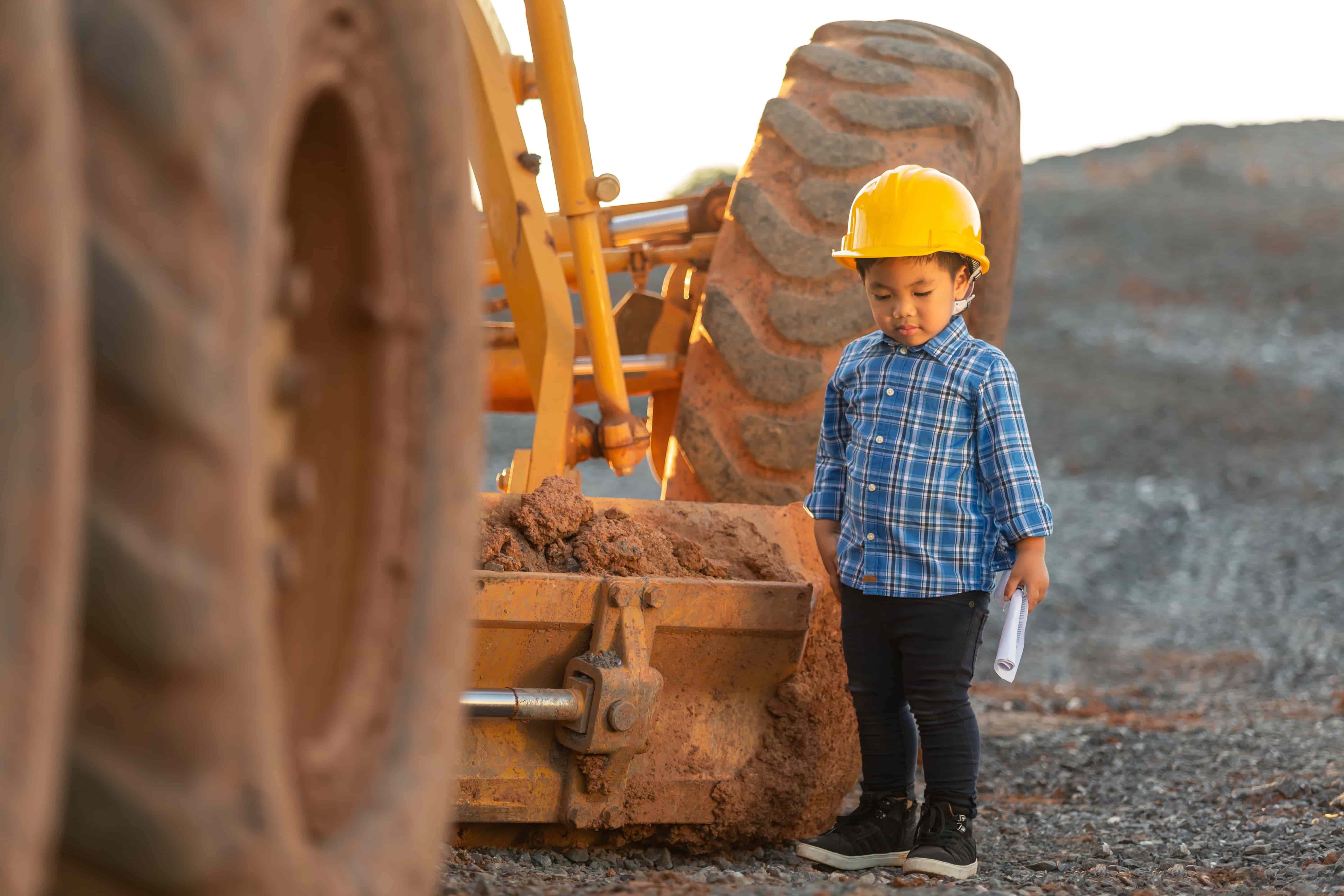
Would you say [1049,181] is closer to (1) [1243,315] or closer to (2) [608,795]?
(1) [1243,315]

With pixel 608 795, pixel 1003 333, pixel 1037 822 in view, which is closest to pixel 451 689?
pixel 608 795

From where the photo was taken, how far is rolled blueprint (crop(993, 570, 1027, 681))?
2898 mm

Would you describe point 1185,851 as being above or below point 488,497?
below

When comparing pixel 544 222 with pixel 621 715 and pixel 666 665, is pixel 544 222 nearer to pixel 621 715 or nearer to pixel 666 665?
pixel 666 665

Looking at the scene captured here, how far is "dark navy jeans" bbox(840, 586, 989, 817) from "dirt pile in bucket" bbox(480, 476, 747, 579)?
1.25 ft

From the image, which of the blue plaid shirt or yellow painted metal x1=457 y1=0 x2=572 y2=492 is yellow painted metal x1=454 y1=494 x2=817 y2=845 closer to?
the blue plaid shirt

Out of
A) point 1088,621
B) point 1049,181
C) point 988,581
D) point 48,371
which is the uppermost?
point 1049,181

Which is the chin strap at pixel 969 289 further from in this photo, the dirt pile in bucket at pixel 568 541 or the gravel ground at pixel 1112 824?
the gravel ground at pixel 1112 824

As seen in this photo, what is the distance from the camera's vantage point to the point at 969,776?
2986 millimetres

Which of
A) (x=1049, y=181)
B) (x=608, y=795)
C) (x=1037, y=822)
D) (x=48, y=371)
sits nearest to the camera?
(x=48, y=371)

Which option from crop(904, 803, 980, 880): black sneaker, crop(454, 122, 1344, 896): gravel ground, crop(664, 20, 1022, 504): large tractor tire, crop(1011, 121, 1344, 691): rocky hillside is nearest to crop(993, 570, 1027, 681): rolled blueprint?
crop(904, 803, 980, 880): black sneaker

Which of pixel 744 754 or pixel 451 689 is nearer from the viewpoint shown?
pixel 451 689

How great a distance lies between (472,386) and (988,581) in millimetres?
1890

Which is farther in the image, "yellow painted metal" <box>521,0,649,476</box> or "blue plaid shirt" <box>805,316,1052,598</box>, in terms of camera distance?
"yellow painted metal" <box>521,0,649,476</box>
